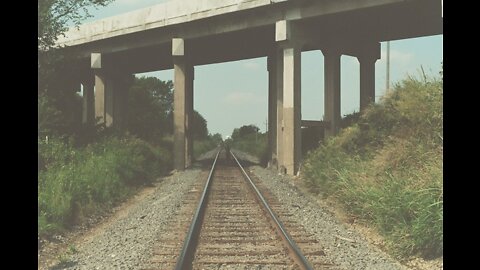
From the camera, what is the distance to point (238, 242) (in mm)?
8781

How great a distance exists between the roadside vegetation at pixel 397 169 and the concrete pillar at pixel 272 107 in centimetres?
1030

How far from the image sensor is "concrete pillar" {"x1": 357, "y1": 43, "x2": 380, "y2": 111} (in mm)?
29953

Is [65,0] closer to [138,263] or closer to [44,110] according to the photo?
[44,110]

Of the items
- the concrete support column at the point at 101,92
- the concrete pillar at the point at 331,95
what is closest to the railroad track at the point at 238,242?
the concrete pillar at the point at 331,95

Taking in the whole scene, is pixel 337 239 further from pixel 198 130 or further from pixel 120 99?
pixel 198 130

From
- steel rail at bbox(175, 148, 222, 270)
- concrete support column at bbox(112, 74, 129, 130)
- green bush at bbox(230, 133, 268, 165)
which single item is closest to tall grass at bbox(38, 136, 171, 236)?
steel rail at bbox(175, 148, 222, 270)

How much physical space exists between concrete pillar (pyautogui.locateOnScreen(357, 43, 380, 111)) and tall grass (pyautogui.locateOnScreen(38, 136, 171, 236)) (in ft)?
45.1

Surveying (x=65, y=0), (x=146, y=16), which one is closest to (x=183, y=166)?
(x=146, y=16)

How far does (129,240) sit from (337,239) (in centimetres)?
392

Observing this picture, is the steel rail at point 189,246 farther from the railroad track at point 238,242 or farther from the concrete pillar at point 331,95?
the concrete pillar at point 331,95

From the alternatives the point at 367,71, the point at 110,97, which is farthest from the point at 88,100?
the point at 367,71
